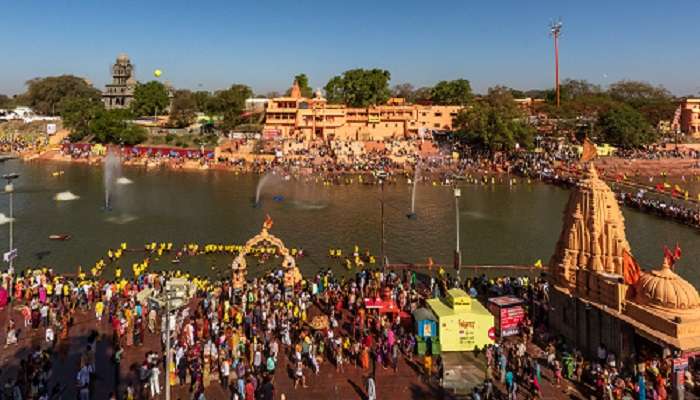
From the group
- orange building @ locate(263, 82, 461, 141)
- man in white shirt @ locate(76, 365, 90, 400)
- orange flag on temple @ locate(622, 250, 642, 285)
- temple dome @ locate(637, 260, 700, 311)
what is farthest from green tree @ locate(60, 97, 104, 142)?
temple dome @ locate(637, 260, 700, 311)

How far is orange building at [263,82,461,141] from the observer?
8525cm

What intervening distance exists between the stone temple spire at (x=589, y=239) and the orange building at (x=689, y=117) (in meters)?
88.5

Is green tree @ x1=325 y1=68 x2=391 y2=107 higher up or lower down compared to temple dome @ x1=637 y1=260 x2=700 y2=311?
higher up

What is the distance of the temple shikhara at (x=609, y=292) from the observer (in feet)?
50.6

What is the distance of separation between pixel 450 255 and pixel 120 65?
106 metres

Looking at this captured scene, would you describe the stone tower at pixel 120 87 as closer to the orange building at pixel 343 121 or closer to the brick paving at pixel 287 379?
the orange building at pixel 343 121

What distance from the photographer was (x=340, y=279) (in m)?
28.6

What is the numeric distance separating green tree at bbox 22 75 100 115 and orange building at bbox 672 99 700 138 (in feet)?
414

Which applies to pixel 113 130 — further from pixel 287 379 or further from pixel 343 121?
pixel 287 379

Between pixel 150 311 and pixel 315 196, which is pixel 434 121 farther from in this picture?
pixel 150 311

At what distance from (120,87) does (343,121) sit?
2368 inches

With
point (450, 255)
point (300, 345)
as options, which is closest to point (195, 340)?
point (300, 345)

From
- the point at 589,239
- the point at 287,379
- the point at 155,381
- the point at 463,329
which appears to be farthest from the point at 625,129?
the point at 155,381

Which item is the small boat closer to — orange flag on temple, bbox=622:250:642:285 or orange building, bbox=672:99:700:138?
orange flag on temple, bbox=622:250:642:285
